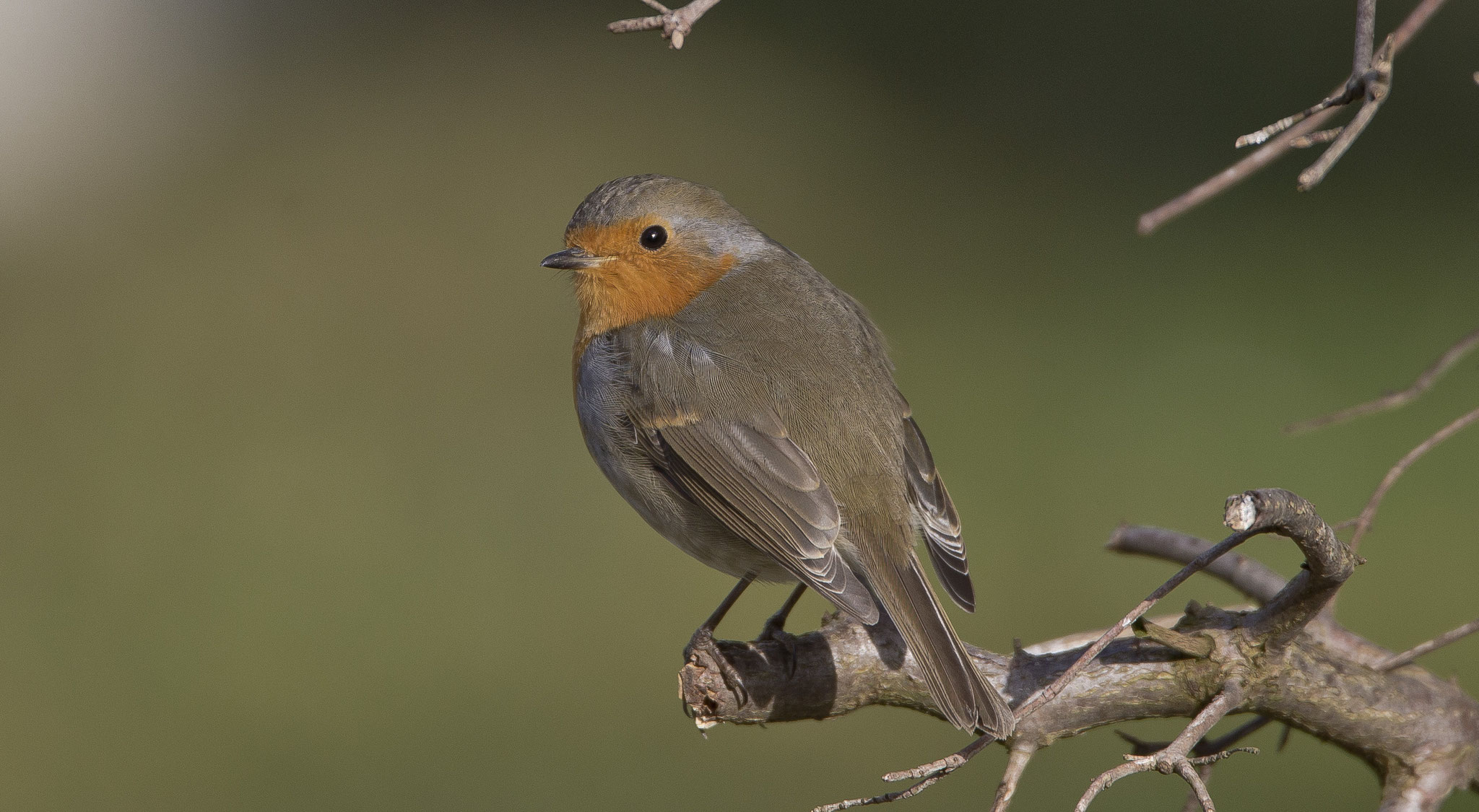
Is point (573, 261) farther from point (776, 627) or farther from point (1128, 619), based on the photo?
point (1128, 619)

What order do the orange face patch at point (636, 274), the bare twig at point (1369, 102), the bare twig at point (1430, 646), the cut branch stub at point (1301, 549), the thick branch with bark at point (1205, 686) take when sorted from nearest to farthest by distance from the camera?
the bare twig at point (1369, 102), the cut branch stub at point (1301, 549), the bare twig at point (1430, 646), the thick branch with bark at point (1205, 686), the orange face patch at point (636, 274)

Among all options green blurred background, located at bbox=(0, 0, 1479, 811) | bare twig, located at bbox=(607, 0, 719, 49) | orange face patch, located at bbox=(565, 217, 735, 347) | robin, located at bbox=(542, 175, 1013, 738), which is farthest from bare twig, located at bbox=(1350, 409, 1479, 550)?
green blurred background, located at bbox=(0, 0, 1479, 811)

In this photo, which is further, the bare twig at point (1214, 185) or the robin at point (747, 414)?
the robin at point (747, 414)

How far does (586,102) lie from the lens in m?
8.29

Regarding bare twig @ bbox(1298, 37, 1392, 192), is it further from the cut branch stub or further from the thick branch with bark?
the thick branch with bark

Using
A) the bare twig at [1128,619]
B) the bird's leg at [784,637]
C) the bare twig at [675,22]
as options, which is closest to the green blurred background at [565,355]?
the bird's leg at [784,637]

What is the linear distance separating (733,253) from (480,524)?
9.48ft

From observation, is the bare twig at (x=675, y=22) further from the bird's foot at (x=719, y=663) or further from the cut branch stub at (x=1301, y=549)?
the bird's foot at (x=719, y=663)

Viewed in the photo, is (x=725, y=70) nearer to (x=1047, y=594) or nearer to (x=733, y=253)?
(x=1047, y=594)

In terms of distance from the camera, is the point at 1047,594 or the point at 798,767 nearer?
the point at 798,767

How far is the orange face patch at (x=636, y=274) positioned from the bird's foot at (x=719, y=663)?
811mm

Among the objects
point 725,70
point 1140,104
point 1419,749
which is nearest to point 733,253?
point 1419,749

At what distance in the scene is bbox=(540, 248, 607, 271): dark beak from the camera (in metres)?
3.05

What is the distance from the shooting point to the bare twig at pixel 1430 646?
204 cm
